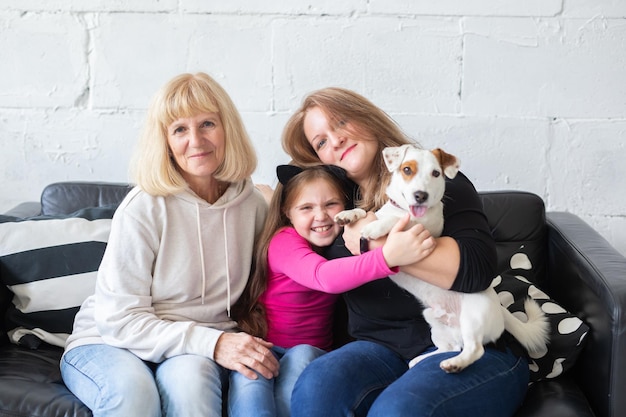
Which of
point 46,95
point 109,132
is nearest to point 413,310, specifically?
point 109,132

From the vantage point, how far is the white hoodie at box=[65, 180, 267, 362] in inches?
73.3

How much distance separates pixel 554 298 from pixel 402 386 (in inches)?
34.6

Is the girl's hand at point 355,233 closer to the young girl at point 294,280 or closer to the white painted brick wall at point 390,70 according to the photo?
the young girl at point 294,280

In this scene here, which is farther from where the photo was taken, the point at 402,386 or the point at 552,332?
the point at 552,332

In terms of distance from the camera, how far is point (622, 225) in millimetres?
2705

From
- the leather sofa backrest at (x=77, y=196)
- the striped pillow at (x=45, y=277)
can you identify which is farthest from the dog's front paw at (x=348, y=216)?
the leather sofa backrest at (x=77, y=196)

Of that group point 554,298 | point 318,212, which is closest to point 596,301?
point 554,298

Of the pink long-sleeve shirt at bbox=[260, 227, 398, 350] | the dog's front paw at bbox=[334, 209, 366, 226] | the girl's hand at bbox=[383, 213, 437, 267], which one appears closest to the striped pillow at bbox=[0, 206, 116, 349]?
the pink long-sleeve shirt at bbox=[260, 227, 398, 350]

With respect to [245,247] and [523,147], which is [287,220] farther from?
[523,147]

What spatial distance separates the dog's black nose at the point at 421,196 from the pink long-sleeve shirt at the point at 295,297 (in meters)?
0.36

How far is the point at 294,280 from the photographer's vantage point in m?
1.99

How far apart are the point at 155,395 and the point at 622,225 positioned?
197cm

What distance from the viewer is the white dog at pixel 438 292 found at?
166 centimetres

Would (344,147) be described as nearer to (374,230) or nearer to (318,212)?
(318,212)
